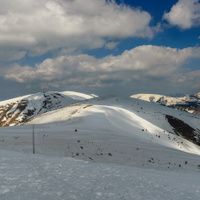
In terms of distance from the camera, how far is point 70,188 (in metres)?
6.45

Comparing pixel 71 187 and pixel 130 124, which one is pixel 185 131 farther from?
pixel 71 187

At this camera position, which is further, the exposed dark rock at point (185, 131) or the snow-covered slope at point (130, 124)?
the exposed dark rock at point (185, 131)

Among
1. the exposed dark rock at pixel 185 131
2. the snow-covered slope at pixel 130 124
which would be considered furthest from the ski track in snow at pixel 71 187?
the exposed dark rock at pixel 185 131

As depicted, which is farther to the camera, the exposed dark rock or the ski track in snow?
the exposed dark rock

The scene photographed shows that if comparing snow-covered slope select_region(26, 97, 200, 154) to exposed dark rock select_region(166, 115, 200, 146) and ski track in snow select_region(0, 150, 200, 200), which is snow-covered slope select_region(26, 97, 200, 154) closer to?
exposed dark rock select_region(166, 115, 200, 146)

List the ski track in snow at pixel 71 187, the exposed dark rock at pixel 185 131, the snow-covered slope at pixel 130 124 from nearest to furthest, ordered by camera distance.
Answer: the ski track in snow at pixel 71 187
the snow-covered slope at pixel 130 124
the exposed dark rock at pixel 185 131

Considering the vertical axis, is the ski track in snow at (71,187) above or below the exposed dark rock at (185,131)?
above

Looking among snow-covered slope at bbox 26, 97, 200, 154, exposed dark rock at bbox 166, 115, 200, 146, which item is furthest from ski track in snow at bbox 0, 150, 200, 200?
exposed dark rock at bbox 166, 115, 200, 146

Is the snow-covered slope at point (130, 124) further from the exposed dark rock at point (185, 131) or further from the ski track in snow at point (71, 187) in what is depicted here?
the ski track in snow at point (71, 187)

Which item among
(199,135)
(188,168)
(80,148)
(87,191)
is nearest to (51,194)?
(87,191)

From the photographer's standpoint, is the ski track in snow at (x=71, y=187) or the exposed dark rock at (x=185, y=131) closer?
the ski track in snow at (x=71, y=187)

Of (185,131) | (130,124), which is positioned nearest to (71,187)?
(130,124)

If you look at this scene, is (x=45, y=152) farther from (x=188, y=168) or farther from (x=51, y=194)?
(x=188, y=168)

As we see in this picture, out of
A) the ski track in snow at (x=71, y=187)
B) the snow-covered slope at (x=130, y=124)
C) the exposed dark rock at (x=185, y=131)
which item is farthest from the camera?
the exposed dark rock at (x=185, y=131)
